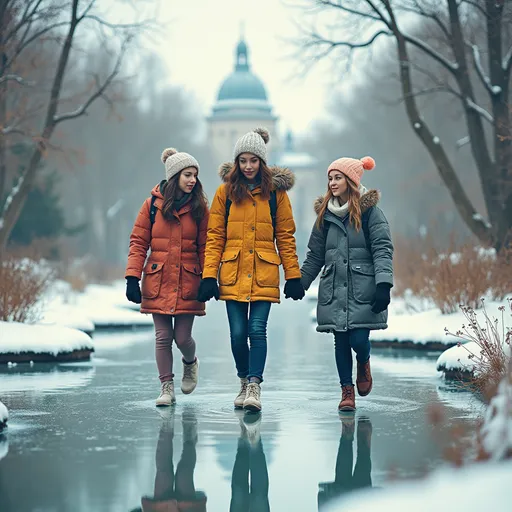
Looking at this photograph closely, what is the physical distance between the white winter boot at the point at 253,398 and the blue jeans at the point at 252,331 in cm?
7

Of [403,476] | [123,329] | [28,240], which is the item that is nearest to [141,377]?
[403,476]

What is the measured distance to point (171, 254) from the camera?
1018 cm

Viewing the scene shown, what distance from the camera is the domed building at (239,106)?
470ft

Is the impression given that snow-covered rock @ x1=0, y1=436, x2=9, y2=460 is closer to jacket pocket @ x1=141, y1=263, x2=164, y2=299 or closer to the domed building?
jacket pocket @ x1=141, y1=263, x2=164, y2=299

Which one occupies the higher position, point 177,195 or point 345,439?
point 177,195

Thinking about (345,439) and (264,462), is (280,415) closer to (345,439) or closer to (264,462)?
(345,439)

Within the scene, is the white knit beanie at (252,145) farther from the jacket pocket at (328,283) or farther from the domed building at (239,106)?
the domed building at (239,106)

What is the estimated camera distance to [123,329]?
23859mm

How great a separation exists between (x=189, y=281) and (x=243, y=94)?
13433cm

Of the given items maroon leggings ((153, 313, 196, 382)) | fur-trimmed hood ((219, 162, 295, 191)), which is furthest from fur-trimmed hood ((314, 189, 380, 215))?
maroon leggings ((153, 313, 196, 382))

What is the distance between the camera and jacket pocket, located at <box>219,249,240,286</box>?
9.74m

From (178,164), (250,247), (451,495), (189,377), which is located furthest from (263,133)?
(451,495)

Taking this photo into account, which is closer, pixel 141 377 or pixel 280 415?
pixel 280 415

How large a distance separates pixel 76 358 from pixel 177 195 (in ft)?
17.6
